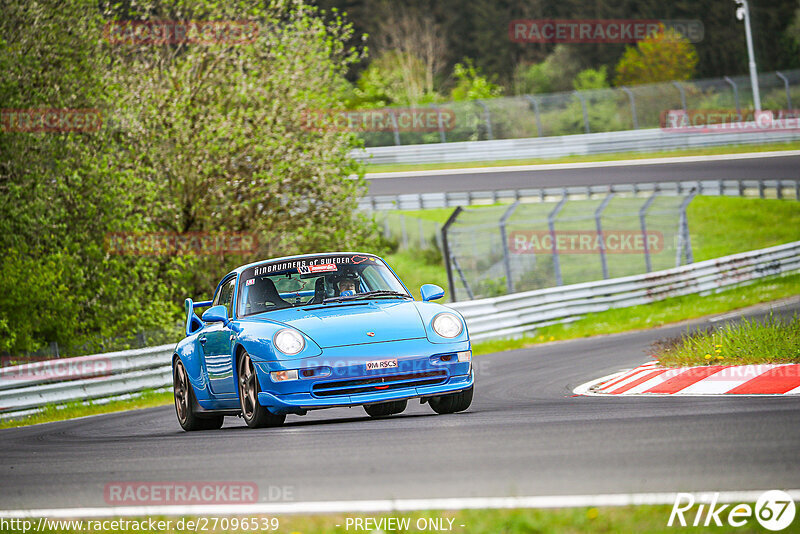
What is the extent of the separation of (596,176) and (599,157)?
5.27 metres

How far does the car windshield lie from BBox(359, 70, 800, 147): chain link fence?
3492 cm

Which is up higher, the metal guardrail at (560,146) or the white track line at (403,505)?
the white track line at (403,505)

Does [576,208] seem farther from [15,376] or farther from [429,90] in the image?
[429,90]

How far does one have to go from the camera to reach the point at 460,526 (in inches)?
176

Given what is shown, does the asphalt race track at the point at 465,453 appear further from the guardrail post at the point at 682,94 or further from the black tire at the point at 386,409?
the guardrail post at the point at 682,94

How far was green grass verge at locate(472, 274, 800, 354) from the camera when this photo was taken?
20.6 meters

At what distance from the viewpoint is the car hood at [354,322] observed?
847 centimetres

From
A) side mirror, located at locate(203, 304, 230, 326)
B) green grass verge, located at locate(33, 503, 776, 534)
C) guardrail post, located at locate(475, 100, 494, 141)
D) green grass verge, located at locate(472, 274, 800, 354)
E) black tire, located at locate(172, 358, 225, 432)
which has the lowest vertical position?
green grass verge, located at locate(472, 274, 800, 354)

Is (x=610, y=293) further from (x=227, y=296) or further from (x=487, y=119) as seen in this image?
(x=487, y=119)

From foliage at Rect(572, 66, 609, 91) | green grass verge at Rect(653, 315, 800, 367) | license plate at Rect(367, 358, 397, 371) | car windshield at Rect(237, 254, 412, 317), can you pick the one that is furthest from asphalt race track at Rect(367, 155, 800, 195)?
license plate at Rect(367, 358, 397, 371)

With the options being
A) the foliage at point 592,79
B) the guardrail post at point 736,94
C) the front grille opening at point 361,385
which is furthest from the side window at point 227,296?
the foliage at point 592,79

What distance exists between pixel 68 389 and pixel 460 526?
12.0 meters

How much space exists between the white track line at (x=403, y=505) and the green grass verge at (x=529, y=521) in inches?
4.0

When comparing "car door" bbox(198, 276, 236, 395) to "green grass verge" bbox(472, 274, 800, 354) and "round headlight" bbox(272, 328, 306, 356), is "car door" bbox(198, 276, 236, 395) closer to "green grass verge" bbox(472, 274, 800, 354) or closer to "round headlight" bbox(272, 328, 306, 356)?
"round headlight" bbox(272, 328, 306, 356)
